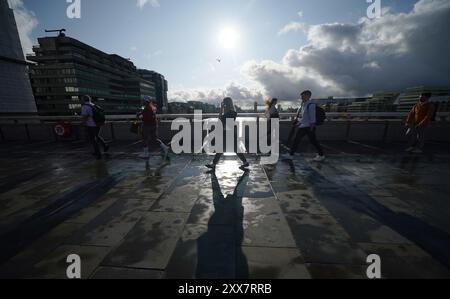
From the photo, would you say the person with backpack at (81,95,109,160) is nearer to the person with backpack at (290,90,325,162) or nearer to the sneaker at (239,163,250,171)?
the sneaker at (239,163,250,171)

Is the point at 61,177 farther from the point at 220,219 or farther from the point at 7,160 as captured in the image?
the point at 220,219

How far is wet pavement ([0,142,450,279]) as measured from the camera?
2.02 meters

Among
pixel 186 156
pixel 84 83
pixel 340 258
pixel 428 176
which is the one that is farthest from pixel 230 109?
pixel 84 83

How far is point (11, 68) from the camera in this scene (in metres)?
20.4

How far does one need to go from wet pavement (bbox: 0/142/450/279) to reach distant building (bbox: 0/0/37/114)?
22.4 metres

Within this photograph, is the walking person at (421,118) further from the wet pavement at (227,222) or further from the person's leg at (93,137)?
the person's leg at (93,137)

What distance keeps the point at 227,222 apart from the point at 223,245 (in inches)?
20.2

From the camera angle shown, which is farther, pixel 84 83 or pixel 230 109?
pixel 84 83

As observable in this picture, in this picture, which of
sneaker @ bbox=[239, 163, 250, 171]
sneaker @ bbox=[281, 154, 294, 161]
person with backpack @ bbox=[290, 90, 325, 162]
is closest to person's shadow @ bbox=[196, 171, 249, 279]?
sneaker @ bbox=[239, 163, 250, 171]

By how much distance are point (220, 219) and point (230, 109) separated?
3.16m

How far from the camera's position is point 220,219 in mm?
2896

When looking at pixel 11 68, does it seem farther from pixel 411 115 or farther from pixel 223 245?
pixel 411 115

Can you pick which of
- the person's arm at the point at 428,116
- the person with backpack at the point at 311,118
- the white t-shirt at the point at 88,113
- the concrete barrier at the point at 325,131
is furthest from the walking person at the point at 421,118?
the white t-shirt at the point at 88,113

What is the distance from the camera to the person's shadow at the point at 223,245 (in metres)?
1.93
